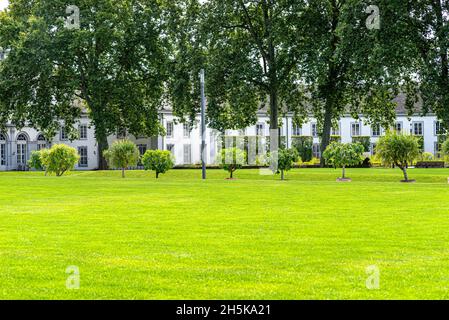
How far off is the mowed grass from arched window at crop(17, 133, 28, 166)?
55751 mm

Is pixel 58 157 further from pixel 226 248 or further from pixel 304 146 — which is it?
pixel 304 146

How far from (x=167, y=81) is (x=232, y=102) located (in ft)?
29.5

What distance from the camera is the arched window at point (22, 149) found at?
75.1 metres

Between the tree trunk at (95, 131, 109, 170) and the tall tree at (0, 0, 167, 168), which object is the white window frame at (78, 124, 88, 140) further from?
the tree trunk at (95, 131, 109, 170)

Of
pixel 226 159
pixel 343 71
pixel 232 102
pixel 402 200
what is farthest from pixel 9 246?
pixel 343 71

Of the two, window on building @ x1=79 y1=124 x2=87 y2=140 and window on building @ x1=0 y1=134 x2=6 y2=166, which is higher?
window on building @ x1=79 y1=124 x2=87 y2=140

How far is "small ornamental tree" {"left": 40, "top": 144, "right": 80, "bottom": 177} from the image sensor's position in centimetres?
4591

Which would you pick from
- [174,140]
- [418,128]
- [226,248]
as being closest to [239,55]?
[174,140]

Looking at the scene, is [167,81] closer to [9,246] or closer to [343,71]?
[343,71]

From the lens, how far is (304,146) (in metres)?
80.4

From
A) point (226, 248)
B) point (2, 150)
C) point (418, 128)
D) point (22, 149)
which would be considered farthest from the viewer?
point (418, 128)

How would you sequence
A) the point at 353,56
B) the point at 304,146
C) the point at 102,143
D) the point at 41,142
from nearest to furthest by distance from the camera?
the point at 353,56
the point at 102,143
the point at 41,142
the point at 304,146

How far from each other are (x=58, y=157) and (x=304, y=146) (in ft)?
129

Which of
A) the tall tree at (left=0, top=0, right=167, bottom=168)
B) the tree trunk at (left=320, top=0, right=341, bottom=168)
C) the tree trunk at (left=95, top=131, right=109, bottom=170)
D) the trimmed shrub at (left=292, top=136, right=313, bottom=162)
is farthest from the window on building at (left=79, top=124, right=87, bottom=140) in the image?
the tree trunk at (left=320, top=0, right=341, bottom=168)
